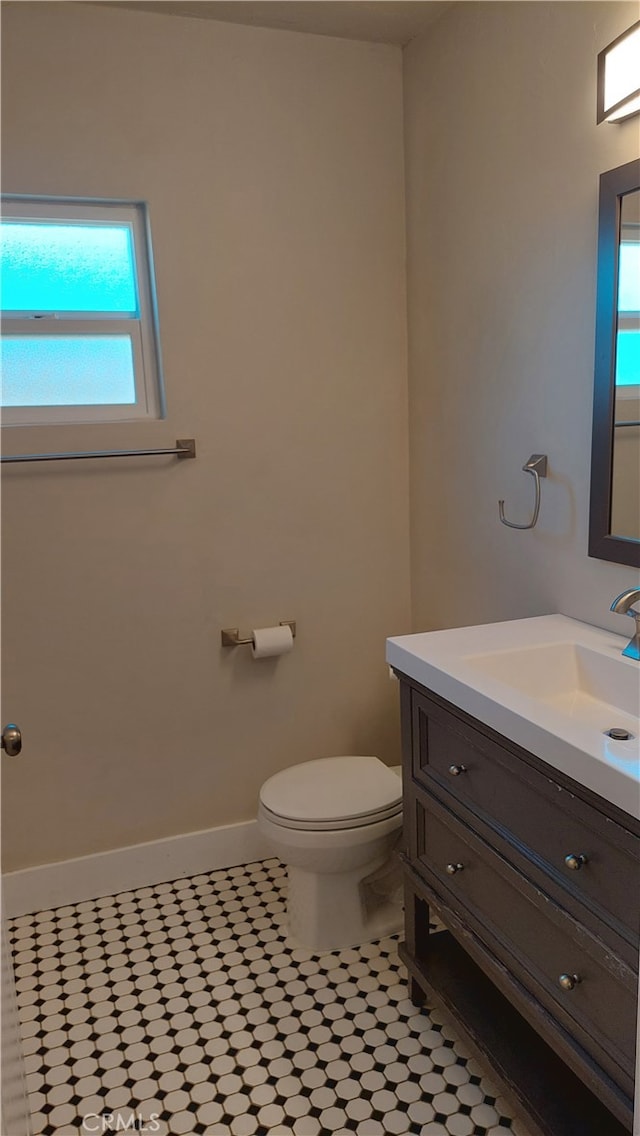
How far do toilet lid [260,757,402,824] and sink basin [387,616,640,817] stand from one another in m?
0.48

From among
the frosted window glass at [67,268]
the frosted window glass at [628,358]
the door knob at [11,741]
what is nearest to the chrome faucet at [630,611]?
the frosted window glass at [628,358]

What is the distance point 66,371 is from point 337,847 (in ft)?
4.91

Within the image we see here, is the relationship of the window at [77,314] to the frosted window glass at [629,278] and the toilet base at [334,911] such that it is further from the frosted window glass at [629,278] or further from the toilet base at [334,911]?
the toilet base at [334,911]

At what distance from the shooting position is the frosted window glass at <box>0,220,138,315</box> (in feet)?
7.63

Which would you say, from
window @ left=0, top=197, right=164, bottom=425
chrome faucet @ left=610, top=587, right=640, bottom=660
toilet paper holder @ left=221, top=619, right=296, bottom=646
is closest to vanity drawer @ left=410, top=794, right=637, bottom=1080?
chrome faucet @ left=610, top=587, right=640, bottom=660

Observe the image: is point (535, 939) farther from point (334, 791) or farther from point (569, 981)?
point (334, 791)

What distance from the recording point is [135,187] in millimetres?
2324

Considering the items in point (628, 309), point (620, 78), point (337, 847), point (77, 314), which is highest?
point (620, 78)

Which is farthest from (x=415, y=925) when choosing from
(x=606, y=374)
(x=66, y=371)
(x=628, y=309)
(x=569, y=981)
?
(x=66, y=371)

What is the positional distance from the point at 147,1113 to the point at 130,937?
24.8 inches

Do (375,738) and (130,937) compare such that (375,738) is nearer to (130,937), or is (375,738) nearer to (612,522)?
(130,937)

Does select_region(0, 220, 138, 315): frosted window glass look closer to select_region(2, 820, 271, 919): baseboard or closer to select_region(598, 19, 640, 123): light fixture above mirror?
select_region(598, 19, 640, 123): light fixture above mirror

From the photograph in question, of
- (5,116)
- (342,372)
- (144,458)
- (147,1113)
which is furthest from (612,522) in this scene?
(5,116)

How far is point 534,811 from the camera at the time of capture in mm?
1504
